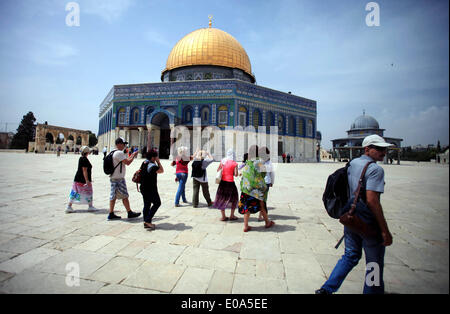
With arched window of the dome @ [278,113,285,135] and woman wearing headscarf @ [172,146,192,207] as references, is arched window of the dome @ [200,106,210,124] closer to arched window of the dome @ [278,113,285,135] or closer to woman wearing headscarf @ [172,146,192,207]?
arched window of the dome @ [278,113,285,135]

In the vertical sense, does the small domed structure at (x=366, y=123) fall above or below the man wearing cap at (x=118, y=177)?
above

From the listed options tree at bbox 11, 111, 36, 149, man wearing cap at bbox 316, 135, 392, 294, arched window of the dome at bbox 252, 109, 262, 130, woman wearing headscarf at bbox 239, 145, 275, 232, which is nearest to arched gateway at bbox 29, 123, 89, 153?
tree at bbox 11, 111, 36, 149

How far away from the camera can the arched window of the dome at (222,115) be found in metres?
26.2

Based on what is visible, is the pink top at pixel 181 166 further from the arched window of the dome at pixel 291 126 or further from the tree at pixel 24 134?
the tree at pixel 24 134

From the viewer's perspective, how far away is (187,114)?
27.2 meters

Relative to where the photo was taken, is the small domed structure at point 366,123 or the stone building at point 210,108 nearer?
the stone building at point 210,108

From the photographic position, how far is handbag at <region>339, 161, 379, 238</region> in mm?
1789

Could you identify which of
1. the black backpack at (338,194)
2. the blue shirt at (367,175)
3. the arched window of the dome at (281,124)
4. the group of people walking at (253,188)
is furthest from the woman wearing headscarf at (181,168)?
the arched window of the dome at (281,124)

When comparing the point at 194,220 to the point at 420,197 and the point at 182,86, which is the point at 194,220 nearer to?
the point at 420,197

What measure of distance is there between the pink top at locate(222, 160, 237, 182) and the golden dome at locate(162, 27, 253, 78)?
1097 inches

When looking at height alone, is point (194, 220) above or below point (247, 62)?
below
